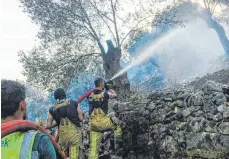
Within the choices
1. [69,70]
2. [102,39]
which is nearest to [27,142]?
[69,70]

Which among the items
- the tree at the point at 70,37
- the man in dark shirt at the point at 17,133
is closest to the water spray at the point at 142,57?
the tree at the point at 70,37

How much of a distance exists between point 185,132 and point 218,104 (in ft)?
3.46

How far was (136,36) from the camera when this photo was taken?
1745cm

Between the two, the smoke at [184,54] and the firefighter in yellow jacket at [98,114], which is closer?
the firefighter in yellow jacket at [98,114]

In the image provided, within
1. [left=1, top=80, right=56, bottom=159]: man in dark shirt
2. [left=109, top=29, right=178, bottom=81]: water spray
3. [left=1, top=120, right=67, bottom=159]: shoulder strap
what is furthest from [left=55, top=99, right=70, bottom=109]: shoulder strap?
[left=109, top=29, right=178, bottom=81]: water spray

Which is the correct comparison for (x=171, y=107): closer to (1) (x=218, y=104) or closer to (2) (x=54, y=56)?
(1) (x=218, y=104)

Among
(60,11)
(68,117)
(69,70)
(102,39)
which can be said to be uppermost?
(60,11)

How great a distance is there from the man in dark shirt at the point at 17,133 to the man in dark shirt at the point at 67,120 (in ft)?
14.6

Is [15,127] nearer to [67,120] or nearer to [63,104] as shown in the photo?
[63,104]

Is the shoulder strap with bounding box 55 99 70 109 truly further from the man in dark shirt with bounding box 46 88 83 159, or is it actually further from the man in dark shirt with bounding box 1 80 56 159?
the man in dark shirt with bounding box 1 80 56 159

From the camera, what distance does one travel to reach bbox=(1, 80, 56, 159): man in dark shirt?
2.24 meters

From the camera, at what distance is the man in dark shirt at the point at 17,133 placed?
2.24 meters

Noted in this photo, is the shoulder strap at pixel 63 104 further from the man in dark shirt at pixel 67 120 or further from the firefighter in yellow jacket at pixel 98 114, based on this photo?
the firefighter in yellow jacket at pixel 98 114

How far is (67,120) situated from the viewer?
714 centimetres
